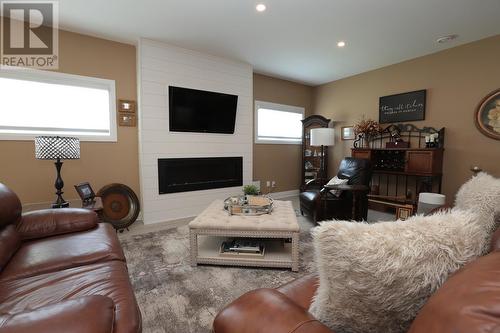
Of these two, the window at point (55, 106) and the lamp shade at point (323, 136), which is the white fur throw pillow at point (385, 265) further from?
the lamp shade at point (323, 136)

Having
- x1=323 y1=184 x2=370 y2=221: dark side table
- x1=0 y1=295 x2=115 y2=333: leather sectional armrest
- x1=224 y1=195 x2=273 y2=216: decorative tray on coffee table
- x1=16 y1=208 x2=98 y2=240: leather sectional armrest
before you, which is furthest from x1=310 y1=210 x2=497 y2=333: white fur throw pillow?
x1=323 y1=184 x2=370 y2=221: dark side table

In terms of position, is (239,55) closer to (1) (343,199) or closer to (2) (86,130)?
(2) (86,130)

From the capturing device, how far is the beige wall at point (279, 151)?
15.9ft

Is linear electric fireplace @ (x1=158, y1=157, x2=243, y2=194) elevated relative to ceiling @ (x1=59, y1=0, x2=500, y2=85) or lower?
lower

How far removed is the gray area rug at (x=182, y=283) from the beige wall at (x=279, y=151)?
2.49 meters

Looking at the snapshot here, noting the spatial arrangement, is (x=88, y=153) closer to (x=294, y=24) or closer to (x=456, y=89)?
(x=294, y=24)

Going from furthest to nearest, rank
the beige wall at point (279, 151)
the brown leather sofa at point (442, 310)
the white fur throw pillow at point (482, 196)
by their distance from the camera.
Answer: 1. the beige wall at point (279, 151)
2. the white fur throw pillow at point (482, 196)
3. the brown leather sofa at point (442, 310)

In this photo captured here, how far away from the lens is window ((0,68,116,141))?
2.77m

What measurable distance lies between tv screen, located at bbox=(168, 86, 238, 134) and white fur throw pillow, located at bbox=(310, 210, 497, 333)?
10.8ft

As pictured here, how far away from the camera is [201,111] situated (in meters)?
3.78

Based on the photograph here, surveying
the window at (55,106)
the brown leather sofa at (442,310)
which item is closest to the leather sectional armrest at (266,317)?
the brown leather sofa at (442,310)

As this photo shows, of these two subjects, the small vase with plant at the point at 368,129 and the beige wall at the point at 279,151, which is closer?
the small vase with plant at the point at 368,129

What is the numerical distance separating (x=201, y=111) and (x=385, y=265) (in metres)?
3.56

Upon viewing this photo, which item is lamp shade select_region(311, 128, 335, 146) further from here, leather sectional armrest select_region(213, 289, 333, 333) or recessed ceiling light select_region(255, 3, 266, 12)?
leather sectional armrest select_region(213, 289, 333, 333)
